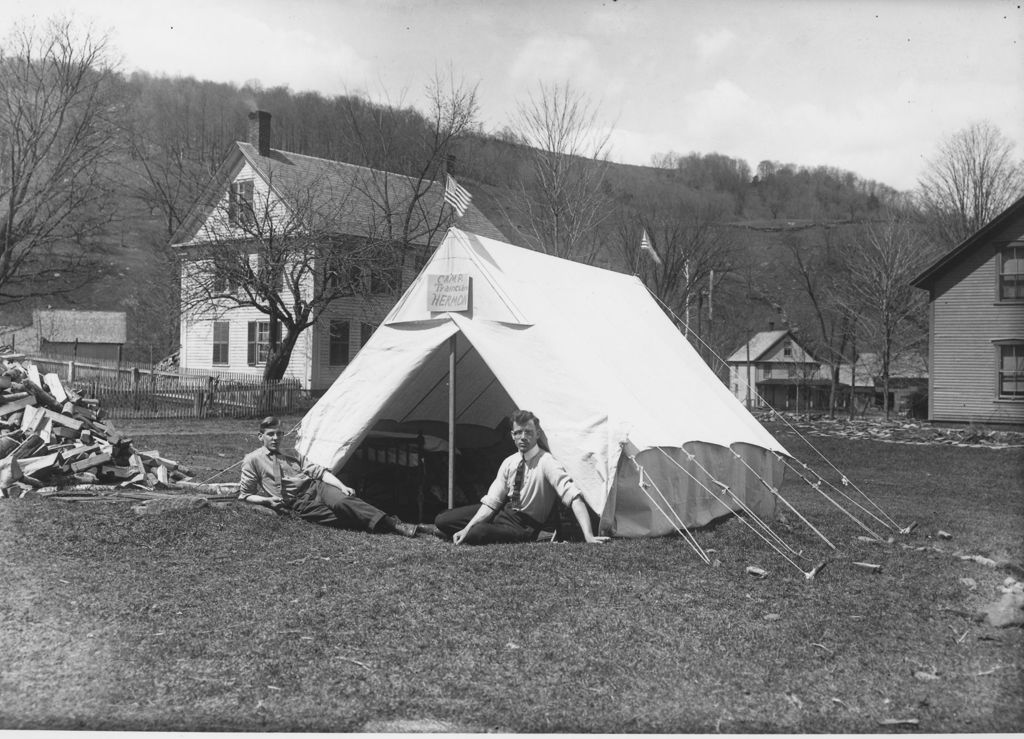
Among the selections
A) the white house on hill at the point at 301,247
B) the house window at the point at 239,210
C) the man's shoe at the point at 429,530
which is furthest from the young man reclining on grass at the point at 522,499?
the house window at the point at 239,210

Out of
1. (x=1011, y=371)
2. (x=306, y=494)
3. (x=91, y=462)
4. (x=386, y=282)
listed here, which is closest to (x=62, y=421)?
(x=91, y=462)

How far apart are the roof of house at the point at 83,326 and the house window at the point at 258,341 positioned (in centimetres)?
2871

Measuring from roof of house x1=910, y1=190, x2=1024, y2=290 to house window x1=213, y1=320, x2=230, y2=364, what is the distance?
22839 millimetres

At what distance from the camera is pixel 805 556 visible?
280 inches

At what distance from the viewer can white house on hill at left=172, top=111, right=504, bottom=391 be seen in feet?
81.5

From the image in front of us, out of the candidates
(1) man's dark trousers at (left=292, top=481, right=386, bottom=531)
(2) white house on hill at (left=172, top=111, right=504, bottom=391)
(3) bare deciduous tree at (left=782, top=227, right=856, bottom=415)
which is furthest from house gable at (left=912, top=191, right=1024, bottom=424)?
(1) man's dark trousers at (left=292, top=481, right=386, bottom=531)

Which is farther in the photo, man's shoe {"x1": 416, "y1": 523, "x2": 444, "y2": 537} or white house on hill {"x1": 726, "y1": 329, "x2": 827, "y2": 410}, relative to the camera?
white house on hill {"x1": 726, "y1": 329, "x2": 827, "y2": 410}

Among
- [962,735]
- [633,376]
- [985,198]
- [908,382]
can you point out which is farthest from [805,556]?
[908,382]

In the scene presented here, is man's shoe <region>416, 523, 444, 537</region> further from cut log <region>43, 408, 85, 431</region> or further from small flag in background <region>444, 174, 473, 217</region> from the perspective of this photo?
cut log <region>43, 408, 85, 431</region>

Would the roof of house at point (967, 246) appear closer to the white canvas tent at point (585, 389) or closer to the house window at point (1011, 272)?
the house window at point (1011, 272)

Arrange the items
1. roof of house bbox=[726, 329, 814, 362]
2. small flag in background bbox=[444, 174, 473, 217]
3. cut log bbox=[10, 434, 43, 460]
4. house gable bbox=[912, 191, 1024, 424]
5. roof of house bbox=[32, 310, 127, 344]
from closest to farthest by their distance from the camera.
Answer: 1. cut log bbox=[10, 434, 43, 460]
2. small flag in background bbox=[444, 174, 473, 217]
3. house gable bbox=[912, 191, 1024, 424]
4. roof of house bbox=[32, 310, 127, 344]
5. roof of house bbox=[726, 329, 814, 362]

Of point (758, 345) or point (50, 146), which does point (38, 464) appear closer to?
point (50, 146)

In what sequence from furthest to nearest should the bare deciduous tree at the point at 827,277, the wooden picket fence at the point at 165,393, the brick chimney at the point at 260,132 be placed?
the bare deciduous tree at the point at 827,277 → the brick chimney at the point at 260,132 → the wooden picket fence at the point at 165,393

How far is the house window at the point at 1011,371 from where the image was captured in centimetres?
2560
